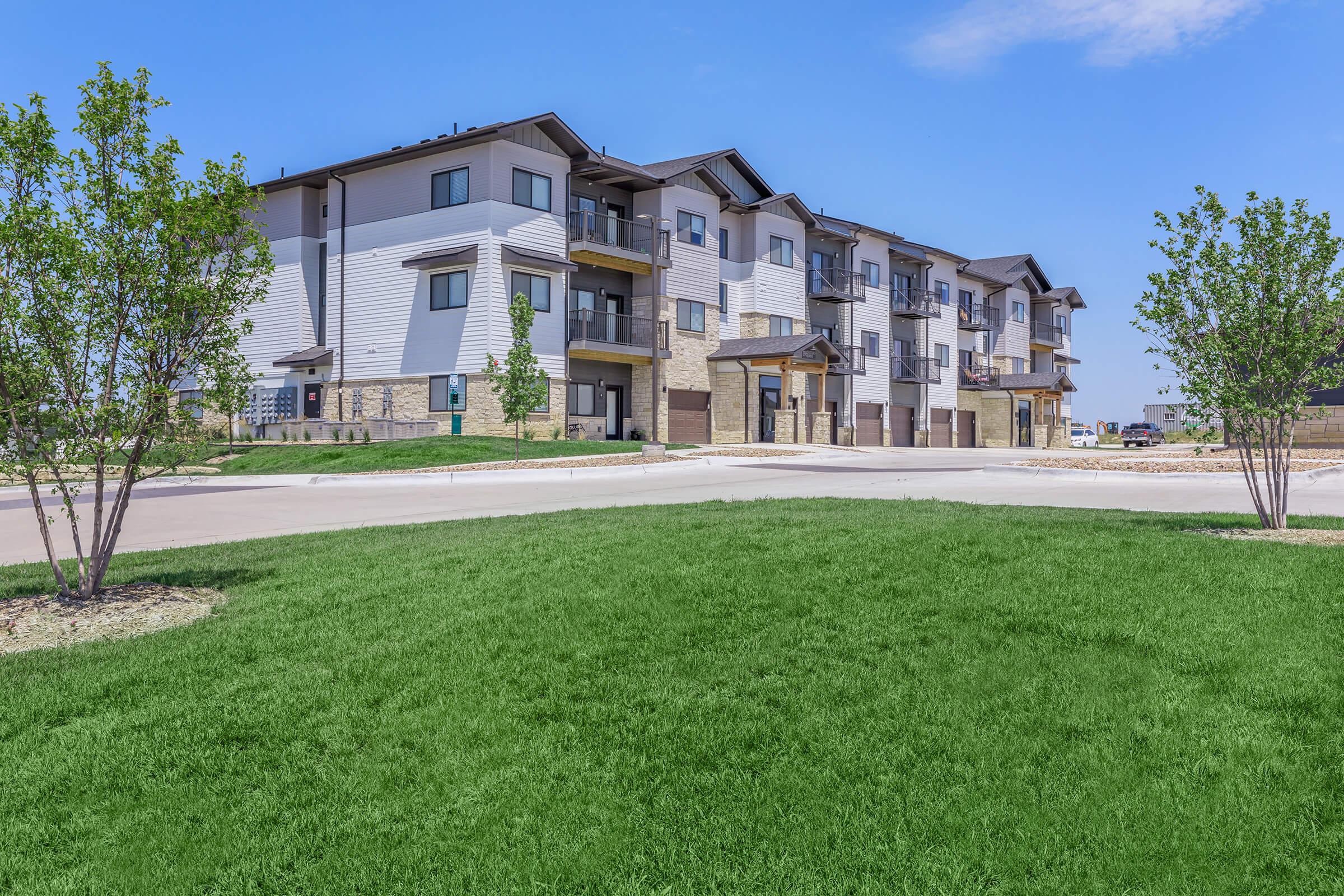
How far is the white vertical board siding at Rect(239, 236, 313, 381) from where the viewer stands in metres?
35.3

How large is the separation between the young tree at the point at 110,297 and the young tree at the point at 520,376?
17.3 metres

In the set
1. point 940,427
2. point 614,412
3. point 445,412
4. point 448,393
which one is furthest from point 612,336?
point 940,427

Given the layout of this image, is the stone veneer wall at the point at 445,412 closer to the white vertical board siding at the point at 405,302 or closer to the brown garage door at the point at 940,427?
the white vertical board siding at the point at 405,302

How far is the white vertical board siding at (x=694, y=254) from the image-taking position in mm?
36094

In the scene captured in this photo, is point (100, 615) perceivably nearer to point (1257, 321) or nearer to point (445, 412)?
point (1257, 321)

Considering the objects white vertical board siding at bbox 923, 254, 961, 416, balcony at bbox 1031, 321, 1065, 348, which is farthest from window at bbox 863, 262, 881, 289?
balcony at bbox 1031, 321, 1065, 348

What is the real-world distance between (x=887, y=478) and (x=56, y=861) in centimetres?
1713

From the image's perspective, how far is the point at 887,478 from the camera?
19.3 meters

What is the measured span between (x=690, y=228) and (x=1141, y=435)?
3565 cm

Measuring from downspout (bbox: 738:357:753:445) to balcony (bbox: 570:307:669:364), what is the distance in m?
4.49

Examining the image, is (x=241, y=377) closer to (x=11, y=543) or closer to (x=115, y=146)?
(x=115, y=146)

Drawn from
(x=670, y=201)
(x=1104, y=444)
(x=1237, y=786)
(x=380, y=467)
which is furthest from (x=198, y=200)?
(x=1104, y=444)

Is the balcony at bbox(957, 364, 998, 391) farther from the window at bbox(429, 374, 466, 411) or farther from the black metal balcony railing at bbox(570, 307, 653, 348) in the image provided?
the window at bbox(429, 374, 466, 411)

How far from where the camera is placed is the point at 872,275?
48.6 metres
